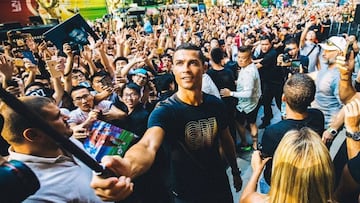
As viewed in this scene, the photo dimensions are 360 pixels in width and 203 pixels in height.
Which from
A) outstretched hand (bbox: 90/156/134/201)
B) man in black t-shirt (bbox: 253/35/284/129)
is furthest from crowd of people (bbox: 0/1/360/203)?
man in black t-shirt (bbox: 253/35/284/129)

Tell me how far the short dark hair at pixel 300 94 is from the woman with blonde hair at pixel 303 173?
861 mm

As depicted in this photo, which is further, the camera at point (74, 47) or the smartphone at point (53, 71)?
the camera at point (74, 47)

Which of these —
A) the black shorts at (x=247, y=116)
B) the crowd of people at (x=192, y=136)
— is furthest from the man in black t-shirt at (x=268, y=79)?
the crowd of people at (x=192, y=136)

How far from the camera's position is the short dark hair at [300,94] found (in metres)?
2.34

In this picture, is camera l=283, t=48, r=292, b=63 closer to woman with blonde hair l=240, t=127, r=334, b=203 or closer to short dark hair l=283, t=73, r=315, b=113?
short dark hair l=283, t=73, r=315, b=113

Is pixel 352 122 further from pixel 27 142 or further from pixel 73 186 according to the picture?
pixel 27 142

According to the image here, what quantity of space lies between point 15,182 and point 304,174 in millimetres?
1181

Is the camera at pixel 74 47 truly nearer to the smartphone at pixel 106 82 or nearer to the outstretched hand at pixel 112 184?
the smartphone at pixel 106 82

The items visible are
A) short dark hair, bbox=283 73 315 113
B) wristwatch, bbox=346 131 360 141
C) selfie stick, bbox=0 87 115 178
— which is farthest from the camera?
short dark hair, bbox=283 73 315 113

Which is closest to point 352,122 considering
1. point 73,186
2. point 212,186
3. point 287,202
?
point 287,202

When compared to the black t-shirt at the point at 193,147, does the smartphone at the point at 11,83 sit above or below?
above

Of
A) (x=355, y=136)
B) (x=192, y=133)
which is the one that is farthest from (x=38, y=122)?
(x=355, y=136)

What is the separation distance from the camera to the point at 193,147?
7.45 feet

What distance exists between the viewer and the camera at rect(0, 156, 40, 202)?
30.9 inches
